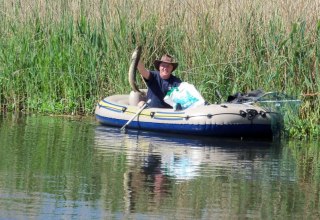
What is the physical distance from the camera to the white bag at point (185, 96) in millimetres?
14516

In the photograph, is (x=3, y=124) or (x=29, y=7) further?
(x=29, y=7)

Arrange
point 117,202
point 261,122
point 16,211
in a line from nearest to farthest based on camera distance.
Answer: point 16,211, point 117,202, point 261,122

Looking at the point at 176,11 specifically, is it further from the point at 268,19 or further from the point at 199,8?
the point at 268,19

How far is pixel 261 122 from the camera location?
14117 millimetres

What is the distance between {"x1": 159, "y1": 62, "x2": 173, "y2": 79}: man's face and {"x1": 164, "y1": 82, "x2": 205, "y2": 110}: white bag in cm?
23

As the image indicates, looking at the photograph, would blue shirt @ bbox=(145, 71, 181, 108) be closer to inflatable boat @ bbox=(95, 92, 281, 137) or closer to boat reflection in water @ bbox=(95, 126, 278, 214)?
inflatable boat @ bbox=(95, 92, 281, 137)

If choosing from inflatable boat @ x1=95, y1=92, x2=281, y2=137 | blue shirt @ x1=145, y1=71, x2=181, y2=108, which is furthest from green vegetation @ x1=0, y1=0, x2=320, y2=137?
blue shirt @ x1=145, y1=71, x2=181, y2=108

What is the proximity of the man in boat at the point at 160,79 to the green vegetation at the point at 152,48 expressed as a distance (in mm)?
517

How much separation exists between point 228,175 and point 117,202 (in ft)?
7.05

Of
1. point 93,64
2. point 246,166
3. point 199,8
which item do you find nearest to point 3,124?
point 93,64

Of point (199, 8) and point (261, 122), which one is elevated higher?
point (199, 8)

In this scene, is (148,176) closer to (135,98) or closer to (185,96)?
(185,96)

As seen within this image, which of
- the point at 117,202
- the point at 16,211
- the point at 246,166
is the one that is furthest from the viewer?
the point at 246,166

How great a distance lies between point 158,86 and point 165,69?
0.25m
